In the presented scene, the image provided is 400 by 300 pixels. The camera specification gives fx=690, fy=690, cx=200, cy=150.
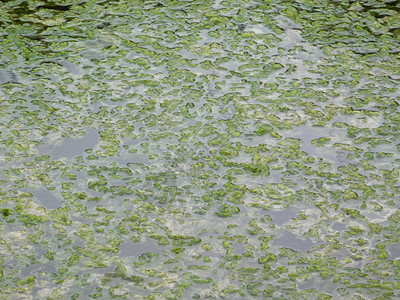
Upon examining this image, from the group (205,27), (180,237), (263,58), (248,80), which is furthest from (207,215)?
(205,27)

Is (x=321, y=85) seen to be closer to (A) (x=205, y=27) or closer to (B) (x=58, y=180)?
(A) (x=205, y=27)

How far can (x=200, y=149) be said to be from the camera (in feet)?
11.6

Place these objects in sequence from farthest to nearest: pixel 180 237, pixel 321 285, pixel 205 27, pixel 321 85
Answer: pixel 205 27
pixel 321 85
pixel 180 237
pixel 321 285

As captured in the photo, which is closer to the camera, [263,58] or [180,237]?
[180,237]

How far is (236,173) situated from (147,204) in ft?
1.58

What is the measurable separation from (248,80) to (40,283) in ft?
5.99

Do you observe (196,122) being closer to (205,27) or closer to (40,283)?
(205,27)

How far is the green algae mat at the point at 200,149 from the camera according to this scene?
2863mm

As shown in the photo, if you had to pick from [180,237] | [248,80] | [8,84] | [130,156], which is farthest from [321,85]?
[8,84]

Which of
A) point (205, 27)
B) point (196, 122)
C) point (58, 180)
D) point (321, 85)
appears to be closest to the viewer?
point (58, 180)

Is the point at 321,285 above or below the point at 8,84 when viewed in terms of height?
below

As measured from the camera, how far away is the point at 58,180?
337cm

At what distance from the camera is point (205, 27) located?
4.55 m

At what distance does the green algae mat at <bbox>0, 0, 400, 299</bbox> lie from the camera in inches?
113
